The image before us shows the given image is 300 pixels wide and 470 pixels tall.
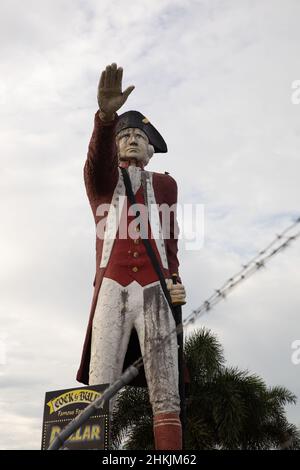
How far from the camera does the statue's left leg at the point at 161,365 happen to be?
22.1 ft

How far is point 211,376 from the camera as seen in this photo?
1470 cm

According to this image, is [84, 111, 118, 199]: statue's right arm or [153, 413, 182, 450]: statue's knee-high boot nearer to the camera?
[153, 413, 182, 450]: statue's knee-high boot

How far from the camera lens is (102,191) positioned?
7836mm

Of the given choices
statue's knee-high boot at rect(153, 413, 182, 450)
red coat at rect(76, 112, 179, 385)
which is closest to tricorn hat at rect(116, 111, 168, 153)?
red coat at rect(76, 112, 179, 385)

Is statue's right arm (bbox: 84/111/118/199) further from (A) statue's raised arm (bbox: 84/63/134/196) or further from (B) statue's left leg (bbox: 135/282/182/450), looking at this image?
(B) statue's left leg (bbox: 135/282/182/450)

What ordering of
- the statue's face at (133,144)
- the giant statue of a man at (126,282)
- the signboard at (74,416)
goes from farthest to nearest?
1. the statue's face at (133,144)
2. the giant statue of a man at (126,282)
3. the signboard at (74,416)

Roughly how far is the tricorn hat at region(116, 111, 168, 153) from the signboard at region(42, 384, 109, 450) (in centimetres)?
375

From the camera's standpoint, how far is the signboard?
6.12 metres

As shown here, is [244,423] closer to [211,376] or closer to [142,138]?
[211,376]

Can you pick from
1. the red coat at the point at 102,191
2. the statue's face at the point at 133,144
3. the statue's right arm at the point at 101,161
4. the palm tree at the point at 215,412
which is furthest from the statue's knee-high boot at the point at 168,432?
the palm tree at the point at 215,412

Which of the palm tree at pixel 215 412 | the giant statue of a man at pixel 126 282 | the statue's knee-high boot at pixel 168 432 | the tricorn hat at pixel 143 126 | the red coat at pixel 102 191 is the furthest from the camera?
the palm tree at pixel 215 412

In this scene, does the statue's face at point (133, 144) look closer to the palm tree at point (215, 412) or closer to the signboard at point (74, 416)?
the signboard at point (74, 416)
